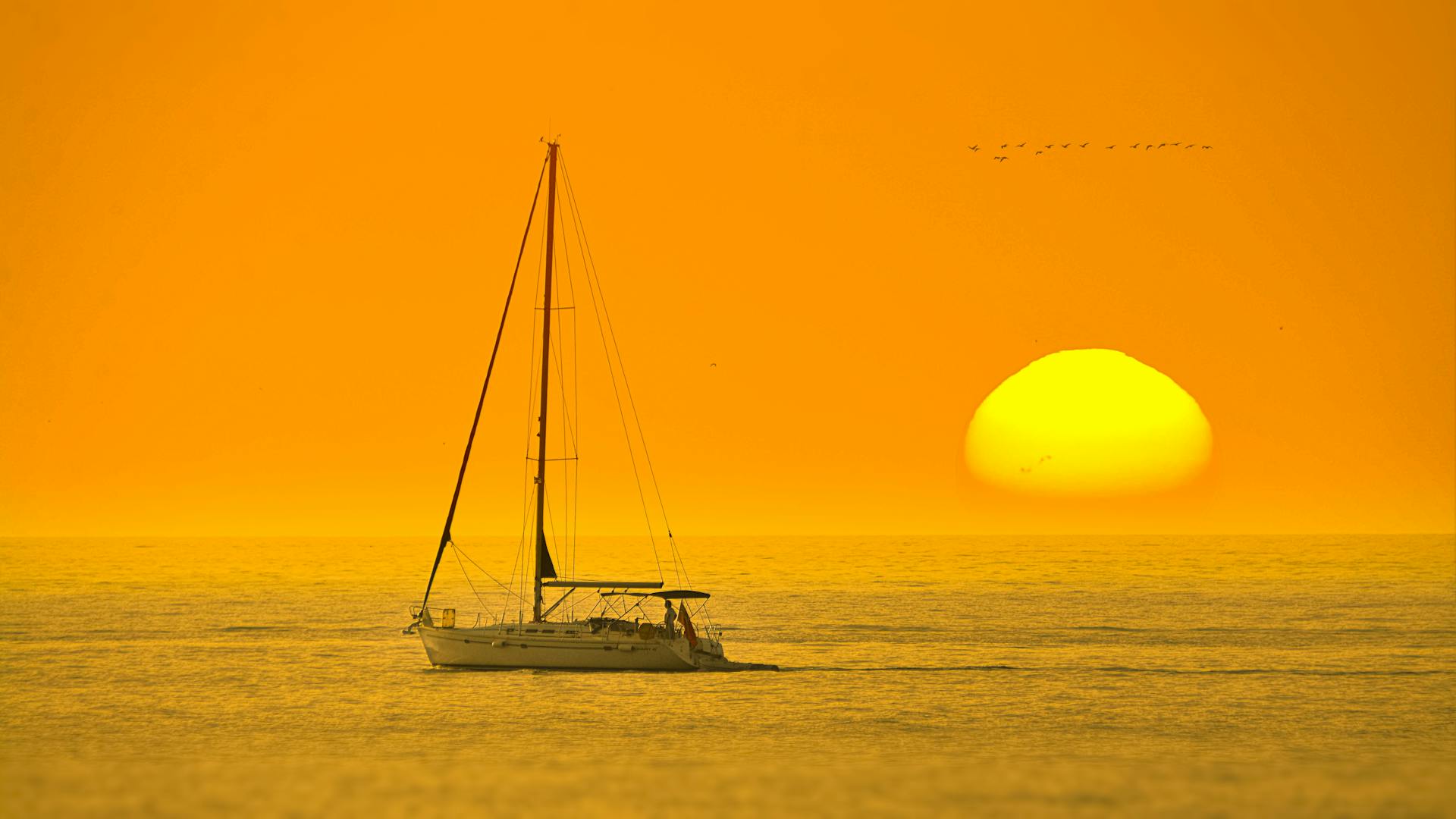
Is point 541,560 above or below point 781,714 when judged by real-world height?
above

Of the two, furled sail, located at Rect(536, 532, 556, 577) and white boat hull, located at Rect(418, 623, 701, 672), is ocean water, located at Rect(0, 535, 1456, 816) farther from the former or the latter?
furled sail, located at Rect(536, 532, 556, 577)

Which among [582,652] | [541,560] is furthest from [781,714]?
[541,560]

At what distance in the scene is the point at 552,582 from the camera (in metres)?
59.4

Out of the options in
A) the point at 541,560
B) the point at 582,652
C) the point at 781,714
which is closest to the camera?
the point at 781,714

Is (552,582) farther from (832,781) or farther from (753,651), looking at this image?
(832,781)

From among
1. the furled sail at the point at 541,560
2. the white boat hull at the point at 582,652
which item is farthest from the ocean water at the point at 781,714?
the furled sail at the point at 541,560

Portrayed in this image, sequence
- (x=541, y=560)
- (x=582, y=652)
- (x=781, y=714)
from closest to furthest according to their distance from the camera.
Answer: (x=781, y=714), (x=582, y=652), (x=541, y=560)

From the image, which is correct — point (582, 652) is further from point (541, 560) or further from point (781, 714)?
point (781, 714)

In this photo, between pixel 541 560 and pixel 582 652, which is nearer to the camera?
pixel 582 652

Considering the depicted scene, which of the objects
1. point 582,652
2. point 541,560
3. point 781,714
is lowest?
point 781,714

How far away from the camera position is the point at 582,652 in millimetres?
56594

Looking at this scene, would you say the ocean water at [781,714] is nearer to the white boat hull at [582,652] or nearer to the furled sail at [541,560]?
the white boat hull at [582,652]

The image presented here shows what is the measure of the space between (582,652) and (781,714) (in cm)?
1032

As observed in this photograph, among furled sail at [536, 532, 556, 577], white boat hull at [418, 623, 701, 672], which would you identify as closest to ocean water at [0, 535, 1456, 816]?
white boat hull at [418, 623, 701, 672]
